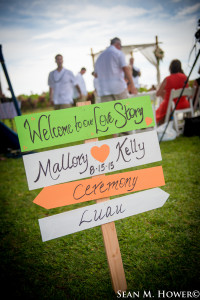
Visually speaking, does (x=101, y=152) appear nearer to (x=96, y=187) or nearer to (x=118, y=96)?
(x=96, y=187)

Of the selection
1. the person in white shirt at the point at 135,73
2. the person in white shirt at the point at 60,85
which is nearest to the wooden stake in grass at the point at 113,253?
the person in white shirt at the point at 60,85

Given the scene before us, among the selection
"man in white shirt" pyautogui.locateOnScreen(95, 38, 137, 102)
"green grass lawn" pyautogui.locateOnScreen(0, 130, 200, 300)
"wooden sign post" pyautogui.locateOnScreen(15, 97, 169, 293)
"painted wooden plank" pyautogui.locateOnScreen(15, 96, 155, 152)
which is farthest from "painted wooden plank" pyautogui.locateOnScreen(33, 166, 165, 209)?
"man in white shirt" pyautogui.locateOnScreen(95, 38, 137, 102)

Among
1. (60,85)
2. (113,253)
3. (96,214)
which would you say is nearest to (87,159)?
(96,214)

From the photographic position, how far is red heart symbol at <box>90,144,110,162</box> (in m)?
0.79

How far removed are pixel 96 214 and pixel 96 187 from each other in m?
0.12

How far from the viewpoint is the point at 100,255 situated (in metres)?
1.18

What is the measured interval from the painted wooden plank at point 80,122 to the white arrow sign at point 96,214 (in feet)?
1.05

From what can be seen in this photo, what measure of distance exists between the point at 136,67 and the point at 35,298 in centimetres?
647

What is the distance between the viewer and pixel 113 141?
81 centimetres

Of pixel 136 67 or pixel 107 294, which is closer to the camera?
pixel 107 294

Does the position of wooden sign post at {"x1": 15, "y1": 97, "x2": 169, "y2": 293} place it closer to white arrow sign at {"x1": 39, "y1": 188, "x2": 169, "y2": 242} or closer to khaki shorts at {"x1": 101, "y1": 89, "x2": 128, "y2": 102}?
white arrow sign at {"x1": 39, "y1": 188, "x2": 169, "y2": 242}

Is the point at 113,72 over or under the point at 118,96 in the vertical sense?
over

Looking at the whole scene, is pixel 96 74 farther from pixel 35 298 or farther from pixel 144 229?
pixel 35 298

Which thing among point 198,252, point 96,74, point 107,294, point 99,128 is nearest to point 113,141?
point 99,128
